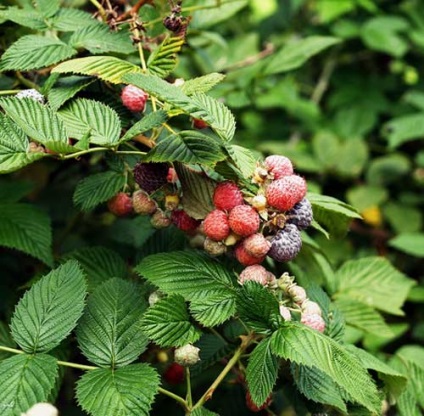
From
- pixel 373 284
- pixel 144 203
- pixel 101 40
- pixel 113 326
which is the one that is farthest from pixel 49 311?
pixel 373 284

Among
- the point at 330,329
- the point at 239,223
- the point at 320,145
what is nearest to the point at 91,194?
the point at 239,223

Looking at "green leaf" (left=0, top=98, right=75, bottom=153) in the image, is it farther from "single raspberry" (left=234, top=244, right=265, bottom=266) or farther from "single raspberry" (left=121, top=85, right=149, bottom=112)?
"single raspberry" (left=234, top=244, right=265, bottom=266)

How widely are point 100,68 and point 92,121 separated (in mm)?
74

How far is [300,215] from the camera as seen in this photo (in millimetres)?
840

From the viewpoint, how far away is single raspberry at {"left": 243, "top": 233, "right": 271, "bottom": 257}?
81 centimetres

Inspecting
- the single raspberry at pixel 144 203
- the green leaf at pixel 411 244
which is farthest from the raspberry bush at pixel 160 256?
the green leaf at pixel 411 244

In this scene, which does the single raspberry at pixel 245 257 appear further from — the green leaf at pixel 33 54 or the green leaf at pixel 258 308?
the green leaf at pixel 33 54

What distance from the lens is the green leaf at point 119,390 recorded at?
736 millimetres

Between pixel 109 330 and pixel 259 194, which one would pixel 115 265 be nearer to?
pixel 109 330

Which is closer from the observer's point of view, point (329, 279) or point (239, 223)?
point (239, 223)

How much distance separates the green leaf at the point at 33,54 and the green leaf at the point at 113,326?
31 centimetres

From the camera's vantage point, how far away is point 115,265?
3.31 ft

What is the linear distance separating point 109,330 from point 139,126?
10.0 inches

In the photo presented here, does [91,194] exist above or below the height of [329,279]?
above
